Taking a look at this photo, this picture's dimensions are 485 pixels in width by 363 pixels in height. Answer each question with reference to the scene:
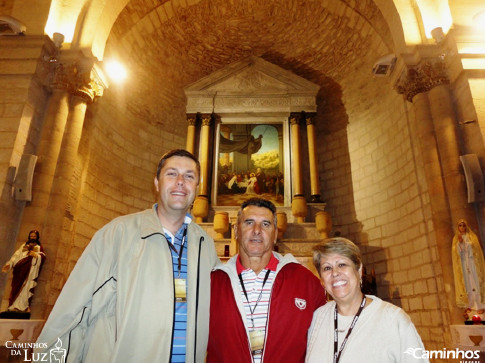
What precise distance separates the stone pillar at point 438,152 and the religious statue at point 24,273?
607 cm

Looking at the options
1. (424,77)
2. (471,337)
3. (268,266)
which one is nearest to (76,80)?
(268,266)

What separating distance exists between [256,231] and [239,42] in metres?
9.67

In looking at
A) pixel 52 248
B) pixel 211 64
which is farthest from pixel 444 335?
pixel 211 64

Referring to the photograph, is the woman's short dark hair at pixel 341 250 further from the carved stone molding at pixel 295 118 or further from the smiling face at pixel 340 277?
the carved stone molding at pixel 295 118

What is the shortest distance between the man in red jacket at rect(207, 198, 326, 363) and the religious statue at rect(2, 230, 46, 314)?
381 cm

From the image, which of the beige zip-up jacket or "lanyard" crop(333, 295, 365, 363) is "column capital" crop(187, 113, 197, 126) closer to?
the beige zip-up jacket

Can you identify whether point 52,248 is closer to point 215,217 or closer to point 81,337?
point 215,217

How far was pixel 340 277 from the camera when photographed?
191 centimetres

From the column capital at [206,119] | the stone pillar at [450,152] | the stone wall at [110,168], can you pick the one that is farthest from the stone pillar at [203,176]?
the stone pillar at [450,152]

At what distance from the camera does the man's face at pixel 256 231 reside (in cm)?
214

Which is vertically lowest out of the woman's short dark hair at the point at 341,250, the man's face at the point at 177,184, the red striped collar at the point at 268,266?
the red striped collar at the point at 268,266

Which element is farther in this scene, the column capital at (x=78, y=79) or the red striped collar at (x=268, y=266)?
the column capital at (x=78, y=79)

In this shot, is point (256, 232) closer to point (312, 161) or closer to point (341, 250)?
point (341, 250)

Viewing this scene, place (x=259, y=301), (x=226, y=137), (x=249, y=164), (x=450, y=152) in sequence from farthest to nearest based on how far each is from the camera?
1. (x=226, y=137)
2. (x=249, y=164)
3. (x=450, y=152)
4. (x=259, y=301)
